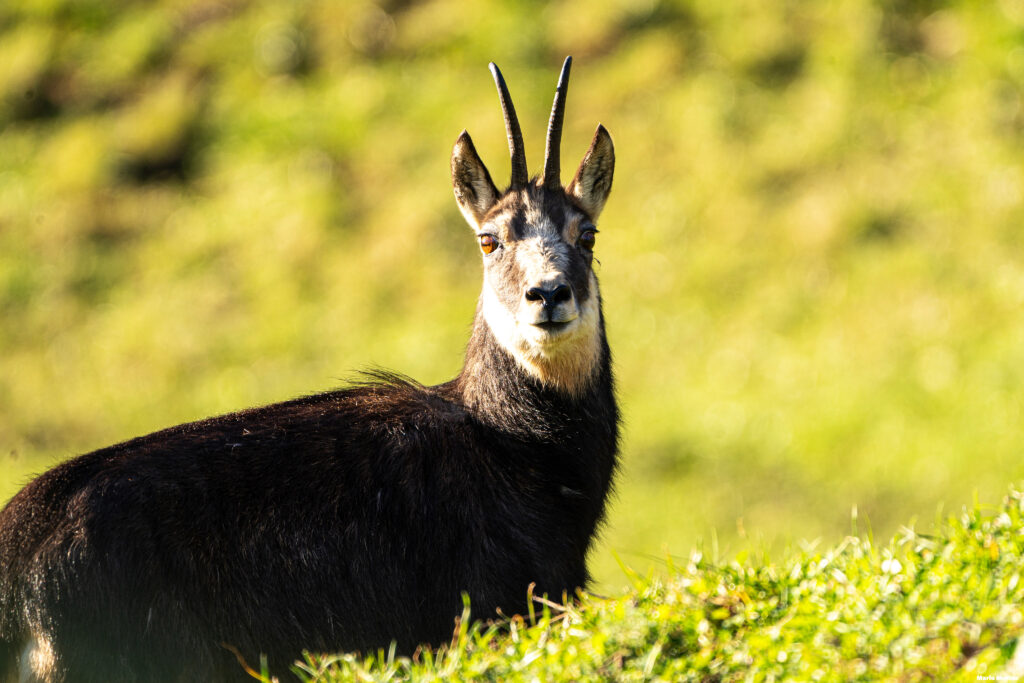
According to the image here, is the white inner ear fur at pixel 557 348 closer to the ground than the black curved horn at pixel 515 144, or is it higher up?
closer to the ground

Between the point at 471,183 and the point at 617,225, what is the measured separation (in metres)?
13.0

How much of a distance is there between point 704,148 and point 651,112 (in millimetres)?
1308

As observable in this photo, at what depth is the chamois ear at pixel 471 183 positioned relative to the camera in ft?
27.0

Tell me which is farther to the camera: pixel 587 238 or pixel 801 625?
pixel 587 238

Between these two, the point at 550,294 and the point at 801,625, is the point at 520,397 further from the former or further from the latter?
the point at 801,625

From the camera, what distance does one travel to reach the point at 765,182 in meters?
21.2

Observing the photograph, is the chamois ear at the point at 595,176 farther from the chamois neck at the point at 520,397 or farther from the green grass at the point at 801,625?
the green grass at the point at 801,625

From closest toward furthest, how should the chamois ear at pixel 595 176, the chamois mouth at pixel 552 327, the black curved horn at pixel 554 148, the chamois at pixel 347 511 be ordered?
the chamois at pixel 347 511 < the chamois mouth at pixel 552 327 < the black curved horn at pixel 554 148 < the chamois ear at pixel 595 176

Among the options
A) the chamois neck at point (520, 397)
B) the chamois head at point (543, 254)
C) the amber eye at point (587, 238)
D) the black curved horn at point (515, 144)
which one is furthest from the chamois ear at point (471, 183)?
the chamois neck at point (520, 397)

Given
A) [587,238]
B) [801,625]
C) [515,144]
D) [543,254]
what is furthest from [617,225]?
[801,625]

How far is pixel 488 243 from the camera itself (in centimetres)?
801

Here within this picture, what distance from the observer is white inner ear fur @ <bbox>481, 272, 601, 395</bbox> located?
7398mm

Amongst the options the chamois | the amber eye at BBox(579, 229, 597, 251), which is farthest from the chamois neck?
the amber eye at BBox(579, 229, 597, 251)

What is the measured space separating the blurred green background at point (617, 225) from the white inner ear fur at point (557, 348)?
27.7 feet
